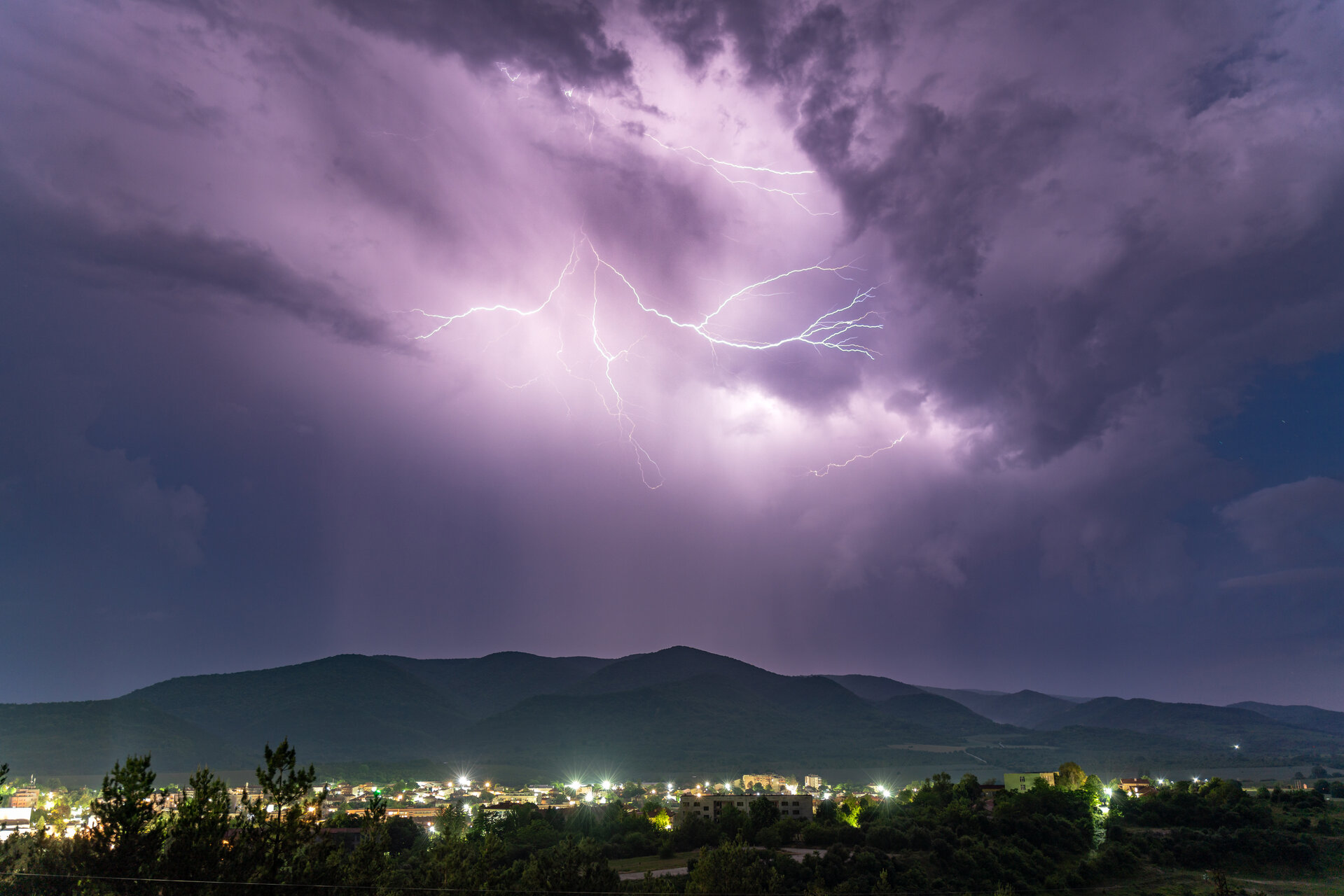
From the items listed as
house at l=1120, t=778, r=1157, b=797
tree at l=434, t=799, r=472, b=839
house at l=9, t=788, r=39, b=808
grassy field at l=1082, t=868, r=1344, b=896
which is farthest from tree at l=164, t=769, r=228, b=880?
house at l=1120, t=778, r=1157, b=797

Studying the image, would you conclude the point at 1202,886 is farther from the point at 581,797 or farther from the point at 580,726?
the point at 580,726

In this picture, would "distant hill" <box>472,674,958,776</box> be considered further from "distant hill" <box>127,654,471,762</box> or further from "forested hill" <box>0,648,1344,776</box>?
"distant hill" <box>127,654,471,762</box>

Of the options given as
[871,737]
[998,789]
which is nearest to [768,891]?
[998,789]

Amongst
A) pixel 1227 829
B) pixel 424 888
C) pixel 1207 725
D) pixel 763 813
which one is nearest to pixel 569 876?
pixel 424 888

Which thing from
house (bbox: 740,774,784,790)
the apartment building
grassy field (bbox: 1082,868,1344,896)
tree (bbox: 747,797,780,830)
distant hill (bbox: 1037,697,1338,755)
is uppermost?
tree (bbox: 747,797,780,830)

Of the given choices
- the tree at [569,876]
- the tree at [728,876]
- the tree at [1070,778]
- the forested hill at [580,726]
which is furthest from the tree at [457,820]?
the forested hill at [580,726]

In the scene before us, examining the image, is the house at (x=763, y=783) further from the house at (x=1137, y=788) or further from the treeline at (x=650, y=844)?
the house at (x=1137, y=788)
